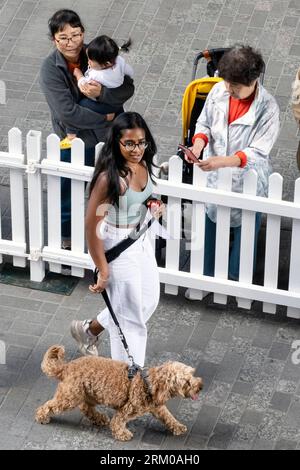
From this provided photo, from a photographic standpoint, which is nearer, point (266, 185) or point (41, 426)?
point (41, 426)

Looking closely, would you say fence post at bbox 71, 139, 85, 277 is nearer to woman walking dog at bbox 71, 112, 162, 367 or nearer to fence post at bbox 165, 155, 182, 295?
fence post at bbox 165, 155, 182, 295

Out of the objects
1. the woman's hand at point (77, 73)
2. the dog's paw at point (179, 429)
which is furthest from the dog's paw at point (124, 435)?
the woman's hand at point (77, 73)

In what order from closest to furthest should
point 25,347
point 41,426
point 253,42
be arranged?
point 41,426
point 25,347
point 253,42

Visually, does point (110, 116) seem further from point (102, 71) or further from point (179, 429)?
point (179, 429)

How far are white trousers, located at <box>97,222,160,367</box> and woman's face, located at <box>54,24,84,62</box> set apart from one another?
1663 millimetres

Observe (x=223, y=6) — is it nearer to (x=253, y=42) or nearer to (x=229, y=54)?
(x=253, y=42)

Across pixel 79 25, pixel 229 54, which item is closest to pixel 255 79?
pixel 229 54

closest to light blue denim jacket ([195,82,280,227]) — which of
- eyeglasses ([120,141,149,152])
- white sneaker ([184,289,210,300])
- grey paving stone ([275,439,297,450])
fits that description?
white sneaker ([184,289,210,300])

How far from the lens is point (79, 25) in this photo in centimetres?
912

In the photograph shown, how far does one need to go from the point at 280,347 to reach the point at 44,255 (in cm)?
185

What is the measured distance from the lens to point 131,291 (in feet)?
26.7

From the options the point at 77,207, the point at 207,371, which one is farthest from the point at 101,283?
the point at 77,207

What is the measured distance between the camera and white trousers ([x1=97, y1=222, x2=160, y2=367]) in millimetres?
8031

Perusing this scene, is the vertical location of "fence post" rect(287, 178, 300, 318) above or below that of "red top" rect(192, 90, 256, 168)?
below
